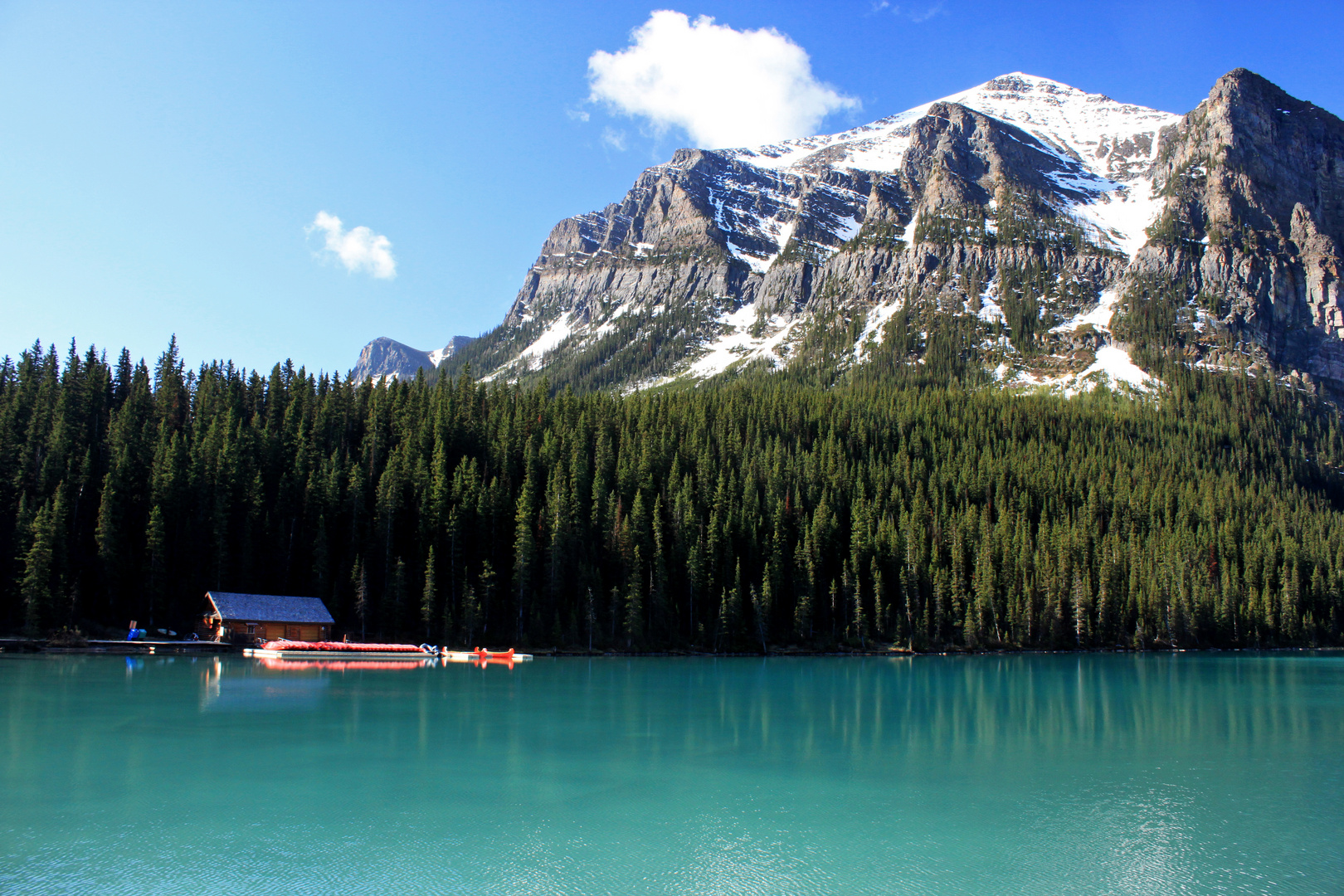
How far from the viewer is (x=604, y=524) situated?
8475 centimetres

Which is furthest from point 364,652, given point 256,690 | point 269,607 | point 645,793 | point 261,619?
point 645,793

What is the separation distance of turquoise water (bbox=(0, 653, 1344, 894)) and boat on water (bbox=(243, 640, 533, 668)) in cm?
2047

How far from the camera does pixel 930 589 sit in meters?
91.9

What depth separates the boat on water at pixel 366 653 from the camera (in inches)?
2537

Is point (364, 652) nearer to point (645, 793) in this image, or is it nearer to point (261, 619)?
point (261, 619)

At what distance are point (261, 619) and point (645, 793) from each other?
56078 millimetres

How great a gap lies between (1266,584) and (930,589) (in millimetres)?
44005

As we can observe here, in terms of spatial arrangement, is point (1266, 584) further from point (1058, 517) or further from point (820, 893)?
point (820, 893)

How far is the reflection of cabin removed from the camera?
222 feet

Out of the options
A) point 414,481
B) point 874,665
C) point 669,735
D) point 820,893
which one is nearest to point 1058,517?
point 874,665

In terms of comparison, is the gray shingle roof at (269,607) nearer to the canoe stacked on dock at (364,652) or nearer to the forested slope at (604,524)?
the canoe stacked on dock at (364,652)

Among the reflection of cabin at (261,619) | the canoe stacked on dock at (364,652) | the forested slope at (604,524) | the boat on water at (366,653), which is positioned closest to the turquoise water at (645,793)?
the boat on water at (366,653)

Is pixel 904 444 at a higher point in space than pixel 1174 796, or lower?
higher

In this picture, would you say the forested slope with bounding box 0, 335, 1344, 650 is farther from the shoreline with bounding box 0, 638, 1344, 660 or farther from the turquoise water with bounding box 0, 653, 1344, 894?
the turquoise water with bounding box 0, 653, 1344, 894
